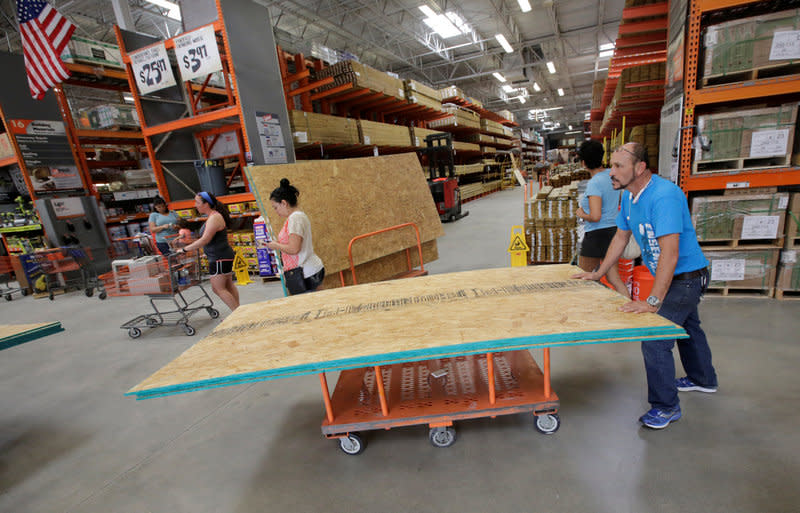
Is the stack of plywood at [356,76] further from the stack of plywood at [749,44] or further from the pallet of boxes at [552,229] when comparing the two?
the stack of plywood at [749,44]

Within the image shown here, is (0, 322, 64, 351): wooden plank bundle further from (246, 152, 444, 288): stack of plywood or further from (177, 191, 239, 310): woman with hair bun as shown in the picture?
(246, 152, 444, 288): stack of plywood

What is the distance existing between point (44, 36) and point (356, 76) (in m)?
5.75

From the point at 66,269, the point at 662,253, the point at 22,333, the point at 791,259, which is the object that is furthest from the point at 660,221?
the point at 66,269

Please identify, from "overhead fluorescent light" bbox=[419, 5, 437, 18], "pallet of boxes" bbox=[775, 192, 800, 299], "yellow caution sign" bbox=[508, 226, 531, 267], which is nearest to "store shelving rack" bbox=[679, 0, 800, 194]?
"pallet of boxes" bbox=[775, 192, 800, 299]

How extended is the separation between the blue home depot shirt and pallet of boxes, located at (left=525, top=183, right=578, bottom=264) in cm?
361

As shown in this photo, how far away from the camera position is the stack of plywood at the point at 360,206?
12.1 ft

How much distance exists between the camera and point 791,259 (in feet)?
12.2

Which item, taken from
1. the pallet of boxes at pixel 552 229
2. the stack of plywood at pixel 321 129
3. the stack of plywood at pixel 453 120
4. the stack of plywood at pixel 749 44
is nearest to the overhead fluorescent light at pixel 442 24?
the stack of plywood at pixel 453 120

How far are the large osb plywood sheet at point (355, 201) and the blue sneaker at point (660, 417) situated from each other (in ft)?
9.31

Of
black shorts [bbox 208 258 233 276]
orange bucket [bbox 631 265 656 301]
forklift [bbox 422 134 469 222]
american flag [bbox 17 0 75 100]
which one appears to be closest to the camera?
orange bucket [bbox 631 265 656 301]

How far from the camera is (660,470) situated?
1913mm

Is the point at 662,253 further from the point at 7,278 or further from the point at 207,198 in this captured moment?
the point at 7,278

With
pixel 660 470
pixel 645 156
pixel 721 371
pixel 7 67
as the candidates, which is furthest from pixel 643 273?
pixel 7 67

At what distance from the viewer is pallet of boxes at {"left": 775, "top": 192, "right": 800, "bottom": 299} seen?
360 centimetres
